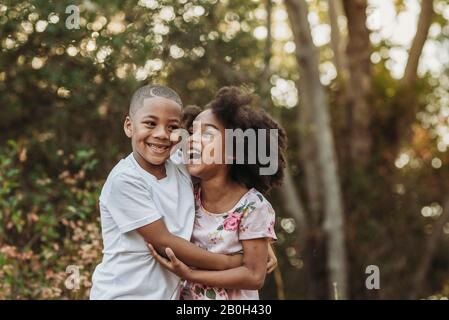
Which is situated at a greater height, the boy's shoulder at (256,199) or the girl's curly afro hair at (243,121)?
the girl's curly afro hair at (243,121)

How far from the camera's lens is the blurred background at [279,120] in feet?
18.3

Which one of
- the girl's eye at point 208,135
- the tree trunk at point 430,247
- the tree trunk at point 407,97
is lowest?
the girl's eye at point 208,135

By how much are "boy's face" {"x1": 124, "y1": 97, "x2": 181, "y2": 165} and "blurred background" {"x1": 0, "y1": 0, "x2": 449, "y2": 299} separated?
1.74m

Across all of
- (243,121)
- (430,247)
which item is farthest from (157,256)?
(430,247)

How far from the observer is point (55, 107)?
6.53 meters

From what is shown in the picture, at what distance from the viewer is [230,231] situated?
3.00 meters

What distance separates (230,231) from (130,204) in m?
0.38

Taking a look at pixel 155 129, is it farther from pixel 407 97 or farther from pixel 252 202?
pixel 407 97

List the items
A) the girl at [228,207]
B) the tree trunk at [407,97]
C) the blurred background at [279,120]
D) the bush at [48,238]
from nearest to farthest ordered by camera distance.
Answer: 1. the girl at [228,207]
2. the bush at [48,238]
3. the blurred background at [279,120]
4. the tree trunk at [407,97]

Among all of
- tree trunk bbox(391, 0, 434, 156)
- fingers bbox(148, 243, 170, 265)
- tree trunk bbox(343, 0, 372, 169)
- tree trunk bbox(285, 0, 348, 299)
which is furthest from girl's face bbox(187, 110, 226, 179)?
tree trunk bbox(391, 0, 434, 156)

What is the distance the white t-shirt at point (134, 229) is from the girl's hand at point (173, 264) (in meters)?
0.05

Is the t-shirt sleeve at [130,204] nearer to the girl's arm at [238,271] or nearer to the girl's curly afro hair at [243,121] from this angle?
the girl's arm at [238,271]

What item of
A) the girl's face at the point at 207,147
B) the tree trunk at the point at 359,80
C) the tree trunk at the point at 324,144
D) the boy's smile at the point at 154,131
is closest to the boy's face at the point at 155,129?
the boy's smile at the point at 154,131
